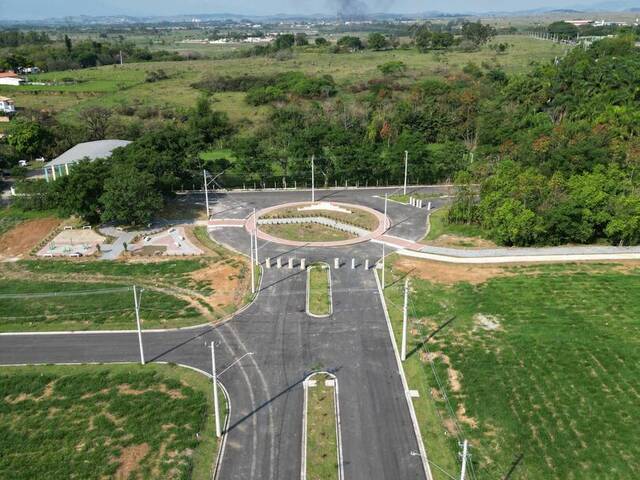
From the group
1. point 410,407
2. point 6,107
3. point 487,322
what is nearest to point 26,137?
point 6,107

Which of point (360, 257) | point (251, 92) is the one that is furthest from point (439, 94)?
point (360, 257)

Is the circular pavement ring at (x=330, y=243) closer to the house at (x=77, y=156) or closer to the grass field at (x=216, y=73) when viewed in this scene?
the house at (x=77, y=156)

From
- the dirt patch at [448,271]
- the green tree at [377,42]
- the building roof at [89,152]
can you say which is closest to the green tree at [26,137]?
the building roof at [89,152]

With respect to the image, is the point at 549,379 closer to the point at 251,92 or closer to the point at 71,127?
the point at 71,127

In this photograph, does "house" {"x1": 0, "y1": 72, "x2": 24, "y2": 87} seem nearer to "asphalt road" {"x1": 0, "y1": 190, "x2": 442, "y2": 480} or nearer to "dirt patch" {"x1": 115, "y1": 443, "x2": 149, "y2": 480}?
"asphalt road" {"x1": 0, "y1": 190, "x2": 442, "y2": 480}

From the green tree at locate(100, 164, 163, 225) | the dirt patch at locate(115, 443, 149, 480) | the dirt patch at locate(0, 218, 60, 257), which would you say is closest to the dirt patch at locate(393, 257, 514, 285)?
the green tree at locate(100, 164, 163, 225)

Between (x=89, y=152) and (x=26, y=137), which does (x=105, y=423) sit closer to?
(x=89, y=152)
